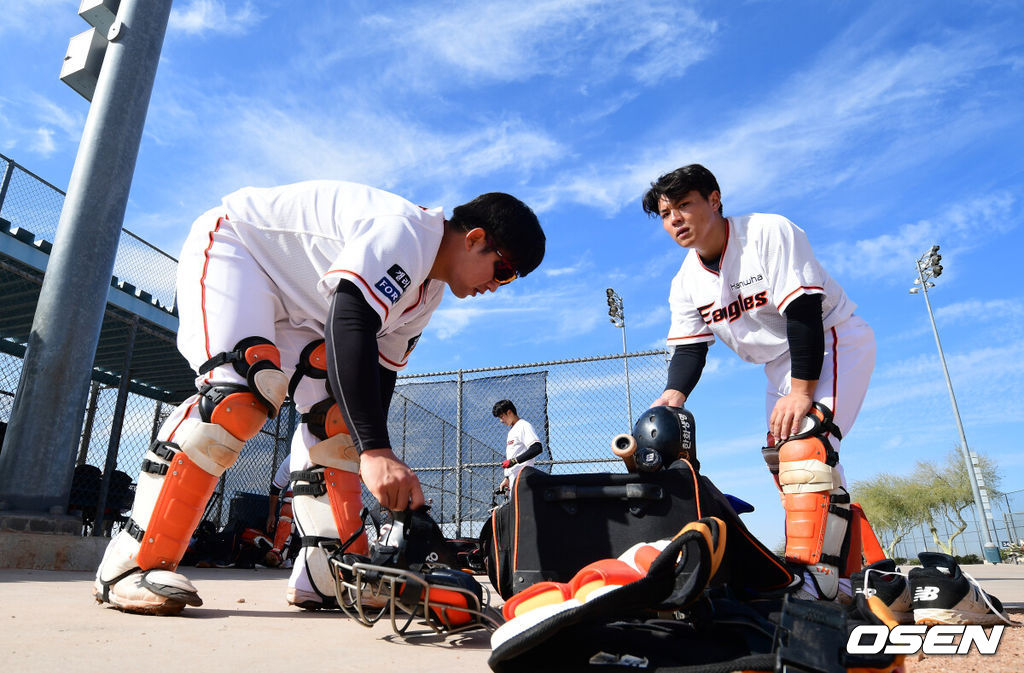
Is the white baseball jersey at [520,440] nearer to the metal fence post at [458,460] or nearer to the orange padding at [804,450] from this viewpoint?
the metal fence post at [458,460]

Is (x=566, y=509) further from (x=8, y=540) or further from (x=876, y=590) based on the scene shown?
(x=8, y=540)

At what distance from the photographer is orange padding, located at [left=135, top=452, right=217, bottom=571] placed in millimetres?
2236

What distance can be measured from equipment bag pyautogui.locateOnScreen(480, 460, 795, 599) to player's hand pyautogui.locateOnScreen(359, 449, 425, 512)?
1.03ft

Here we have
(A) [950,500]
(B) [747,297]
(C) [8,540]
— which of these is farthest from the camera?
(A) [950,500]

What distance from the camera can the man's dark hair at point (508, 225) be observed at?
258cm

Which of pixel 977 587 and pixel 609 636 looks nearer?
pixel 609 636

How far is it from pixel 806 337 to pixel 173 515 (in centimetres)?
264

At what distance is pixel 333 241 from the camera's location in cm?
255

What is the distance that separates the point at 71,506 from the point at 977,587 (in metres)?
8.93

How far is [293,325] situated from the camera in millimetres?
2867

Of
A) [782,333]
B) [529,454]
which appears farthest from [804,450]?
[529,454]

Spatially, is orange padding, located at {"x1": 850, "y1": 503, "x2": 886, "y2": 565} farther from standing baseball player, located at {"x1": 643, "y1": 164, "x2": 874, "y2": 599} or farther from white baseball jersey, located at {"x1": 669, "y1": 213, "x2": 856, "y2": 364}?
white baseball jersey, located at {"x1": 669, "y1": 213, "x2": 856, "y2": 364}

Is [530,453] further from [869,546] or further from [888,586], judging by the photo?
[888,586]

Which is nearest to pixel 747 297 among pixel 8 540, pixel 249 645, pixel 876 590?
pixel 876 590
